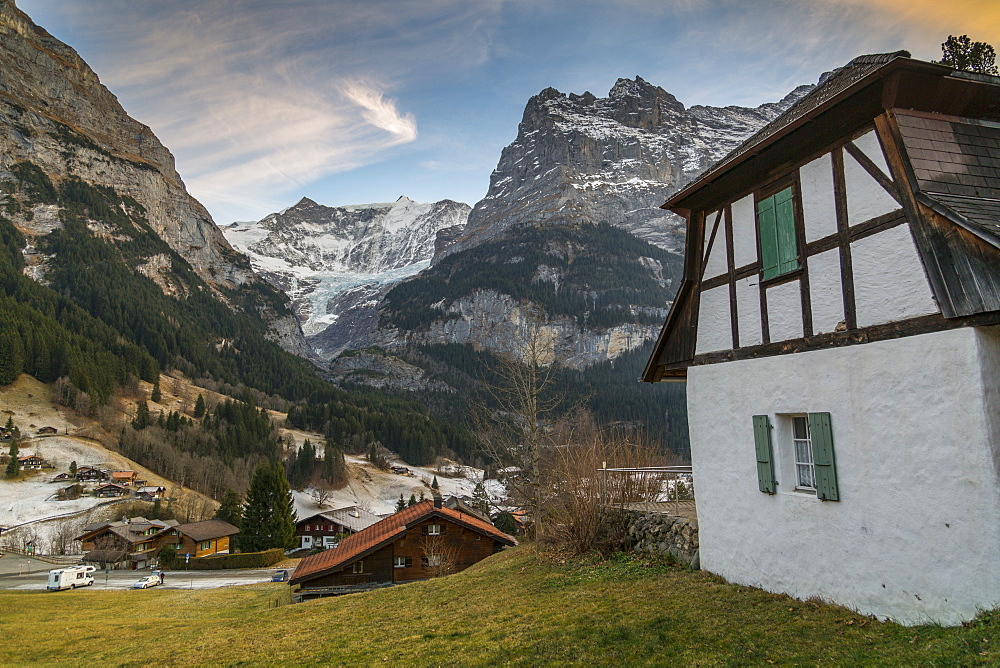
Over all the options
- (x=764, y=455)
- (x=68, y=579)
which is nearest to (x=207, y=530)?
(x=68, y=579)

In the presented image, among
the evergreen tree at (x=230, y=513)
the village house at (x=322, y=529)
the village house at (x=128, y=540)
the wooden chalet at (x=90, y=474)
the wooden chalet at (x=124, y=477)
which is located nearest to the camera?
the village house at (x=128, y=540)

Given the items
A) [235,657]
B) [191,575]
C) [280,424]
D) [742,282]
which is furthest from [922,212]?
[280,424]

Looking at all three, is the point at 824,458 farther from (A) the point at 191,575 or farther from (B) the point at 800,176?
(A) the point at 191,575

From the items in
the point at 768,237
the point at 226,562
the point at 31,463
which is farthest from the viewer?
the point at 31,463

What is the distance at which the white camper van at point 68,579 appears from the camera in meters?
44.4

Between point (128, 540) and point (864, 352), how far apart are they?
7889 centimetres

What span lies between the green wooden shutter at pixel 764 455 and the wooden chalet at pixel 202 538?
6978 cm

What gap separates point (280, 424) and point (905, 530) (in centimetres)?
15074

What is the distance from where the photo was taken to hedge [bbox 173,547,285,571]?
202 ft

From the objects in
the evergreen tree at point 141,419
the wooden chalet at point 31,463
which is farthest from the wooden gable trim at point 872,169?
the evergreen tree at point 141,419

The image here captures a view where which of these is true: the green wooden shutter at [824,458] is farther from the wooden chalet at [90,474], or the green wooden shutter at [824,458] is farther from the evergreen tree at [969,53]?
the wooden chalet at [90,474]

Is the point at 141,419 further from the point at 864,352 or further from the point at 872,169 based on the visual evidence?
the point at 872,169

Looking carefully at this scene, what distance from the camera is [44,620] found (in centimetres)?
2769

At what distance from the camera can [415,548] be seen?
35094 mm
